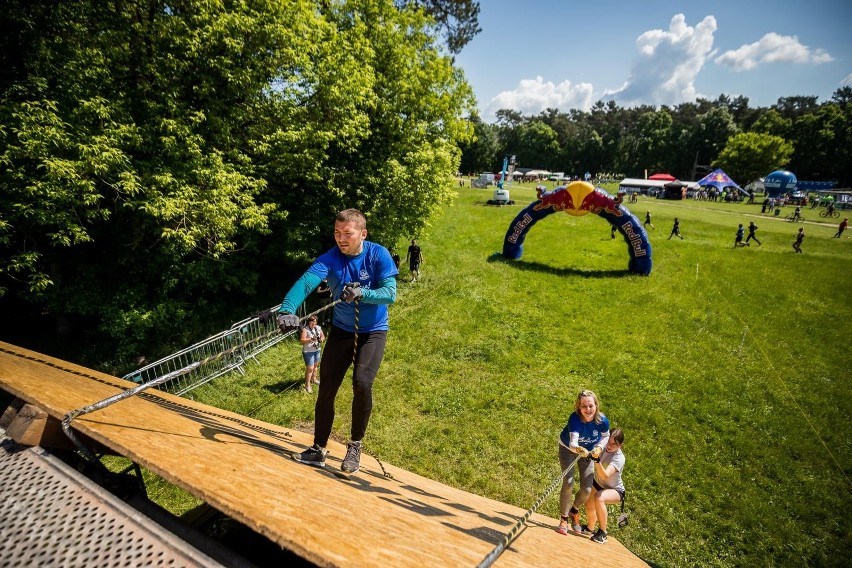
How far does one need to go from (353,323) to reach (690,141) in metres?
106

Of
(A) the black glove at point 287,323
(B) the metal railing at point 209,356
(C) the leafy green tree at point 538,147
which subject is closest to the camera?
(A) the black glove at point 287,323

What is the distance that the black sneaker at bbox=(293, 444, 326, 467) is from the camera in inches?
162

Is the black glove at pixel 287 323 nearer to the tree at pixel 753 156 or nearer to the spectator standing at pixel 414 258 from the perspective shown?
the spectator standing at pixel 414 258

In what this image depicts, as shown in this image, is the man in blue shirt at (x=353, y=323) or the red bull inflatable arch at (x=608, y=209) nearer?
the man in blue shirt at (x=353, y=323)

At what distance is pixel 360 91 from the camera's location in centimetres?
1350

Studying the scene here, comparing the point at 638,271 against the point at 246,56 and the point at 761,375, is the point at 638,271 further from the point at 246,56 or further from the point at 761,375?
the point at 246,56

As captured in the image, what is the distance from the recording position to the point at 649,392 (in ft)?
35.3

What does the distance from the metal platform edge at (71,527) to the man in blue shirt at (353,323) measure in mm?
2178

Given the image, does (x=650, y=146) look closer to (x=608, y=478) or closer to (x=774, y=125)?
(x=774, y=125)

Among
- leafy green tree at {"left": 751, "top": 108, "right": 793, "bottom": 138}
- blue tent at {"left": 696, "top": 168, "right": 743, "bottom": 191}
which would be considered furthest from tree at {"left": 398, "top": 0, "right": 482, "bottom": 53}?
leafy green tree at {"left": 751, "top": 108, "right": 793, "bottom": 138}

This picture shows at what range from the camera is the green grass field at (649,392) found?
7.16 m

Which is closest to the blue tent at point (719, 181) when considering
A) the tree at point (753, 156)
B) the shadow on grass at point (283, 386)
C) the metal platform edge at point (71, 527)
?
the tree at point (753, 156)

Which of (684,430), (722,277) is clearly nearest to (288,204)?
(684,430)

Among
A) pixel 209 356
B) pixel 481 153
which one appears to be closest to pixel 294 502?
pixel 209 356
